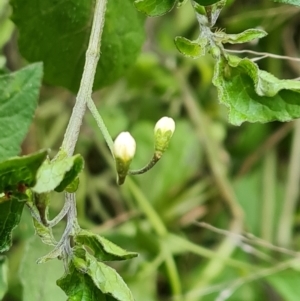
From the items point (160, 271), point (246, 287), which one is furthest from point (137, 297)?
point (246, 287)

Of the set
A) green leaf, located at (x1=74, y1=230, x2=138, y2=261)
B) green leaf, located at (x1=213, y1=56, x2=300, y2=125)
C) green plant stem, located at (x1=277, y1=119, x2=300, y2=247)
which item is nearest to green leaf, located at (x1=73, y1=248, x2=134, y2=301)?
green leaf, located at (x1=74, y1=230, x2=138, y2=261)

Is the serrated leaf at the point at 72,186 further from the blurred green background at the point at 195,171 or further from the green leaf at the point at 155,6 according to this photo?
the blurred green background at the point at 195,171

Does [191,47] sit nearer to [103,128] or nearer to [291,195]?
[103,128]

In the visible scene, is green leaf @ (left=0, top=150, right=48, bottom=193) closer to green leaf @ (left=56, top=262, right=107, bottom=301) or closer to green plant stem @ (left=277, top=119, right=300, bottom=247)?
green leaf @ (left=56, top=262, right=107, bottom=301)

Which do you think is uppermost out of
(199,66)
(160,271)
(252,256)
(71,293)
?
(71,293)

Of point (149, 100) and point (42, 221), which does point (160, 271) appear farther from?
point (42, 221)

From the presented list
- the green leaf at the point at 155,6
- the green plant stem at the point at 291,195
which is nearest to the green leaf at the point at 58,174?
the green leaf at the point at 155,6
